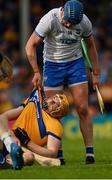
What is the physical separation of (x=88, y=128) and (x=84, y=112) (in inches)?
9.1

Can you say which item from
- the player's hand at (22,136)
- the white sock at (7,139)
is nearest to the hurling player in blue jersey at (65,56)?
the player's hand at (22,136)

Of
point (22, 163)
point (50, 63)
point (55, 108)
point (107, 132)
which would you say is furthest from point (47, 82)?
point (107, 132)

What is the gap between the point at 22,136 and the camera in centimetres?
1125

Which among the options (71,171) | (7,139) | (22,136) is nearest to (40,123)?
(22,136)

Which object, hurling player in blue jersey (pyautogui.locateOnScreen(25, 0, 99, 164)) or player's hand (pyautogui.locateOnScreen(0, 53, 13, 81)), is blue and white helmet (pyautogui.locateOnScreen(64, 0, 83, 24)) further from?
player's hand (pyautogui.locateOnScreen(0, 53, 13, 81))

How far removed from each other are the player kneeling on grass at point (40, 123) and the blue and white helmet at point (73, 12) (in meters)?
1.06

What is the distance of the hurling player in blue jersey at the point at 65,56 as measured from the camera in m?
12.0

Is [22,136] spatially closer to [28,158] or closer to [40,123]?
[40,123]

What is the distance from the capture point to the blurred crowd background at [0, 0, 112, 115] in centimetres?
2136

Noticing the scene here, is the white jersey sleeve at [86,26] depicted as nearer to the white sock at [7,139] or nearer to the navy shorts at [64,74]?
the navy shorts at [64,74]

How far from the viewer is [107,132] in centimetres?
2103

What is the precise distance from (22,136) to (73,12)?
1792 mm

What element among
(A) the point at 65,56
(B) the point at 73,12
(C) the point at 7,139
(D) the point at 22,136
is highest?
(B) the point at 73,12

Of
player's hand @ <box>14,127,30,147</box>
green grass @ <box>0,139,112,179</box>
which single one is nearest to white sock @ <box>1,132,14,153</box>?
green grass @ <box>0,139,112,179</box>
